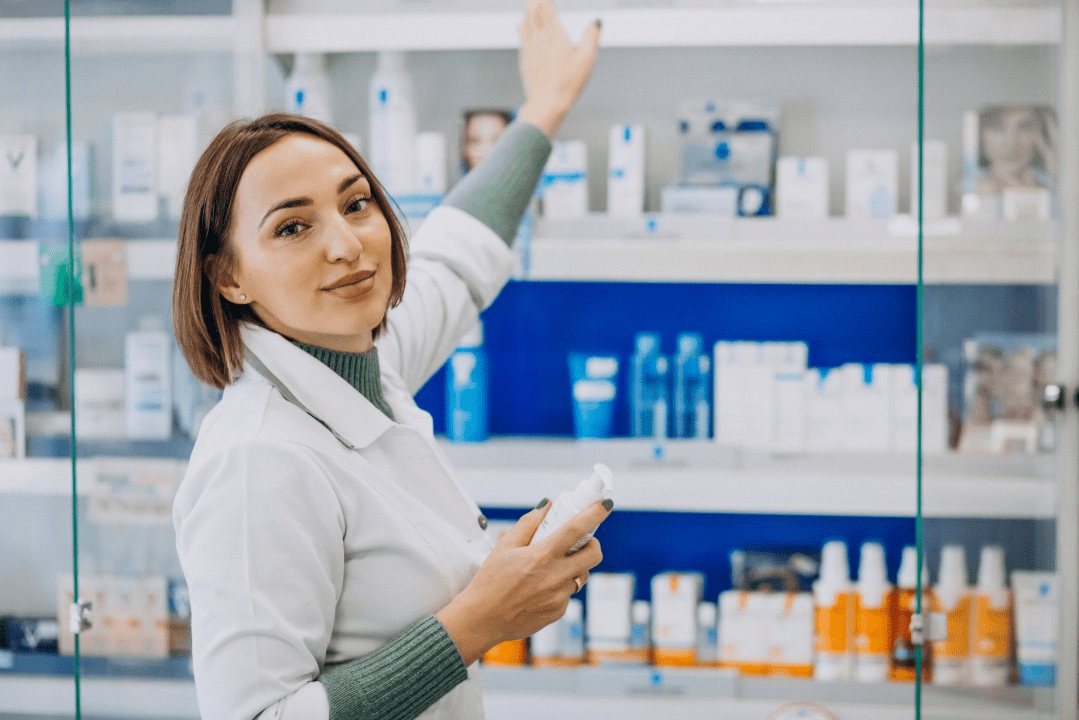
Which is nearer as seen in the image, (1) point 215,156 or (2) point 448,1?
(1) point 215,156

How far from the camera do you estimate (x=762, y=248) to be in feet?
6.50

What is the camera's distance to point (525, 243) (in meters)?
2.04

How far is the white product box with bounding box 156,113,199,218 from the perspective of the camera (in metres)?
2.10

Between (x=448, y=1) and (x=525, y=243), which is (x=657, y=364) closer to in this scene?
(x=525, y=243)

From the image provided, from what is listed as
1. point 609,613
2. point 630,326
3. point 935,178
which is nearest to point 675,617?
point 609,613

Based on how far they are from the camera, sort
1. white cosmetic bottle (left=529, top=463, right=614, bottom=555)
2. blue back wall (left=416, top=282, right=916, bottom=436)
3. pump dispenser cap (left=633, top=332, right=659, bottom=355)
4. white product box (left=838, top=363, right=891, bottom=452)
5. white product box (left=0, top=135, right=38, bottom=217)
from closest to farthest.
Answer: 1. white cosmetic bottle (left=529, top=463, right=614, bottom=555)
2. white product box (left=0, top=135, right=38, bottom=217)
3. white product box (left=838, top=363, right=891, bottom=452)
4. pump dispenser cap (left=633, top=332, right=659, bottom=355)
5. blue back wall (left=416, top=282, right=916, bottom=436)

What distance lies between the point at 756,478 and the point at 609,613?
436 millimetres

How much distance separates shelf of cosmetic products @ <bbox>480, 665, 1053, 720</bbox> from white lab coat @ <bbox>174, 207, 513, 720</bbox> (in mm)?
960

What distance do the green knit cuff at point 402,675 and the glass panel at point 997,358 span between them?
1.13m

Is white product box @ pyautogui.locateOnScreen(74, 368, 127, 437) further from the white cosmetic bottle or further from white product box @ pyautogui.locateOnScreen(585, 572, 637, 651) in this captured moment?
the white cosmetic bottle

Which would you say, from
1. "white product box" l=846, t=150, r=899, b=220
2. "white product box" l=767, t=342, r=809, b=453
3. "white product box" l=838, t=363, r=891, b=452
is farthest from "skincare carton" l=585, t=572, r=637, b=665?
"white product box" l=846, t=150, r=899, b=220

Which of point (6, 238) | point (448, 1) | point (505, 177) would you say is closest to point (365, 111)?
point (448, 1)

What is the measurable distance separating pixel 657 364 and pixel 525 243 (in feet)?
1.29

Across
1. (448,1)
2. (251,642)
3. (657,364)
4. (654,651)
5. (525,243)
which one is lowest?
(654,651)
